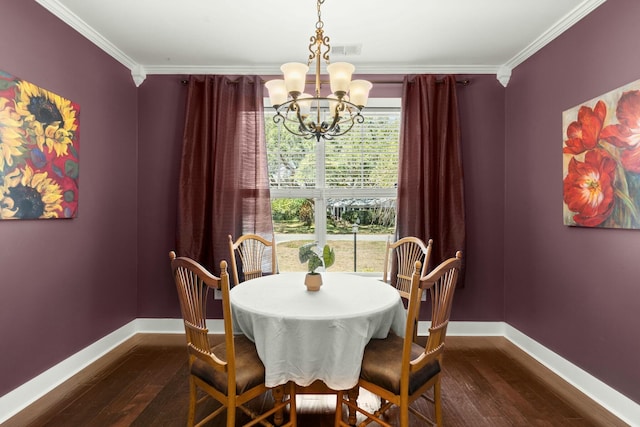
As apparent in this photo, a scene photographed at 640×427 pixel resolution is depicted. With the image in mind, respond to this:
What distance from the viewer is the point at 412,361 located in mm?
1675

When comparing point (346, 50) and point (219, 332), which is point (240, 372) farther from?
point (346, 50)

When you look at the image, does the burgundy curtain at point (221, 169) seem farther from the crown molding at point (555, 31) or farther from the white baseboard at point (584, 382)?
the white baseboard at point (584, 382)

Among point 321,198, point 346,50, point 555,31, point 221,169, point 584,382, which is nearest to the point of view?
point 584,382

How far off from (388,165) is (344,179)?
0.46 metres

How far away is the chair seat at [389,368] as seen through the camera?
1642 millimetres

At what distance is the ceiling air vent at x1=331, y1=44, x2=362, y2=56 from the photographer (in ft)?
9.93

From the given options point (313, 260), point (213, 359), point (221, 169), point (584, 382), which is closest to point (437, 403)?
point (313, 260)

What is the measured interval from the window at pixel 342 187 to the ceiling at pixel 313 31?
57 cm

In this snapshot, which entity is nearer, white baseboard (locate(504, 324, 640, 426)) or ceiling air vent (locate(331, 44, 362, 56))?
white baseboard (locate(504, 324, 640, 426))

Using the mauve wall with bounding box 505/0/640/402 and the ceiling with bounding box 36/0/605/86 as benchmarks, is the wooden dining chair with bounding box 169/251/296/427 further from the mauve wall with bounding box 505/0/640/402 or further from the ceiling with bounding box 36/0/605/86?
the mauve wall with bounding box 505/0/640/402

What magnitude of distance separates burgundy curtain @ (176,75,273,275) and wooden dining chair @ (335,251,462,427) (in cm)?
191

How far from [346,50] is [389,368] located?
8.41ft

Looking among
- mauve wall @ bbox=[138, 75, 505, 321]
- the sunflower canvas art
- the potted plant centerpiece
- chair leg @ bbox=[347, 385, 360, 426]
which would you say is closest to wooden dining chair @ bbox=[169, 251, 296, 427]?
chair leg @ bbox=[347, 385, 360, 426]

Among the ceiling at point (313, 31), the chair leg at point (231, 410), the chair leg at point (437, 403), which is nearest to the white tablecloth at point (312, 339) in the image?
the chair leg at point (231, 410)
